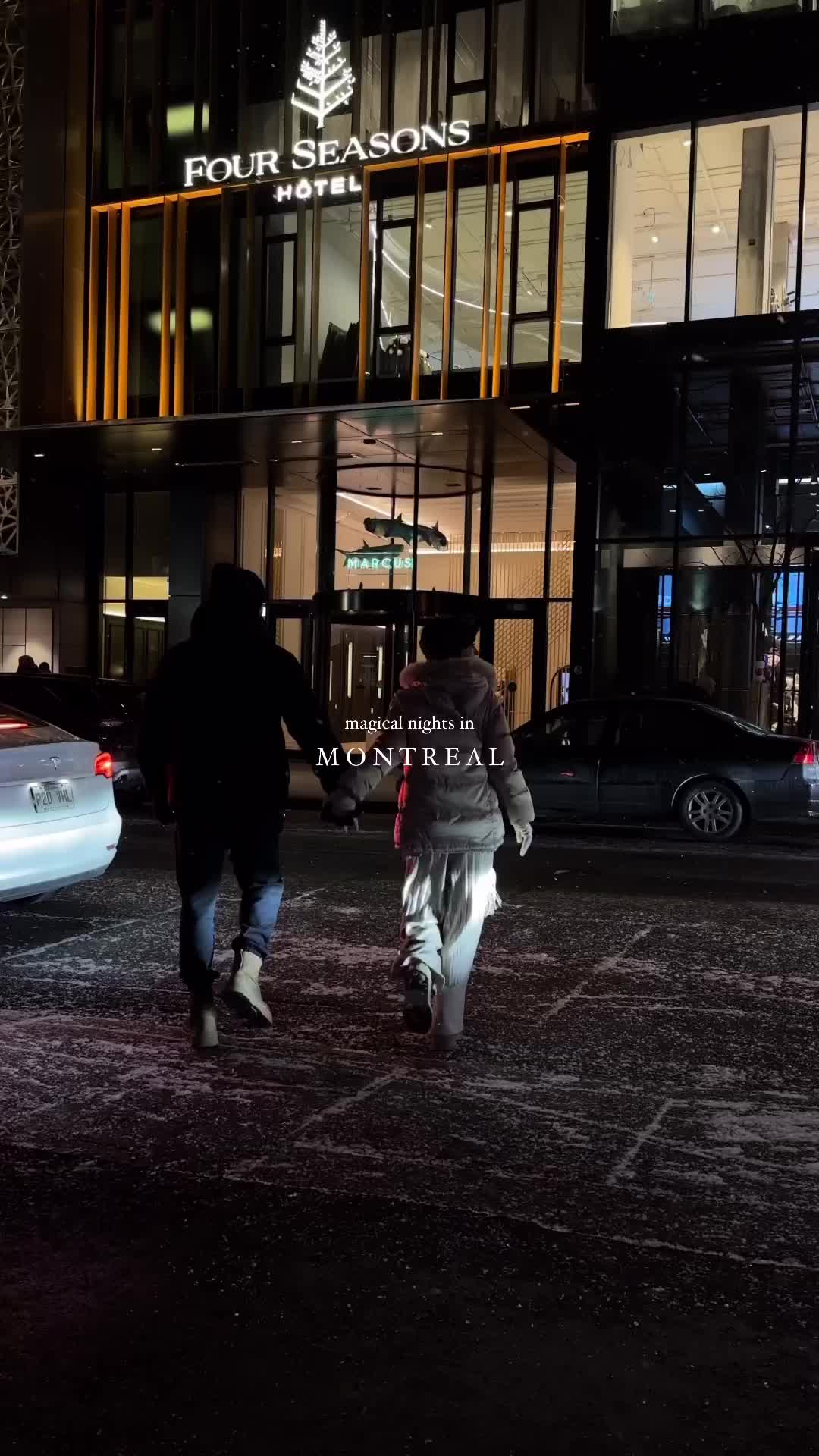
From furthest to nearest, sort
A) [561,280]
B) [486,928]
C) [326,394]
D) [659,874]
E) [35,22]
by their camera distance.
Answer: [35,22], [326,394], [561,280], [659,874], [486,928]

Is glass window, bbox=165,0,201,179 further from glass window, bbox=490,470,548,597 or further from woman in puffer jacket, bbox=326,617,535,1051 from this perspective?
woman in puffer jacket, bbox=326,617,535,1051

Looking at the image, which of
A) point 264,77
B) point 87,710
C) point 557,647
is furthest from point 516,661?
point 264,77

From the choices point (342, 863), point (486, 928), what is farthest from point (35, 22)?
point (486, 928)

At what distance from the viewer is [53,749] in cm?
800

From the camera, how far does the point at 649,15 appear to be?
63.9 feet

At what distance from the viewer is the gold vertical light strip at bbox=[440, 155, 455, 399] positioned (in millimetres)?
21531

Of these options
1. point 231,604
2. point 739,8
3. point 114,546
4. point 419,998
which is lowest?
point 419,998

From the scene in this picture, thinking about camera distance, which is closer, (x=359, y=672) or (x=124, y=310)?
(x=359, y=672)

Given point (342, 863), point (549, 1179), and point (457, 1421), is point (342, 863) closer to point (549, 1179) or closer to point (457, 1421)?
point (549, 1179)

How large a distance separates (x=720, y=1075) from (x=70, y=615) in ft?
72.9

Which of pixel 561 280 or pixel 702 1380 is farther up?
pixel 561 280

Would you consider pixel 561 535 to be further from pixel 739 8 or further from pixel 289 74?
pixel 289 74

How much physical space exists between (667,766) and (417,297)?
11398 mm

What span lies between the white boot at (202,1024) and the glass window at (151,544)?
66.1 ft
